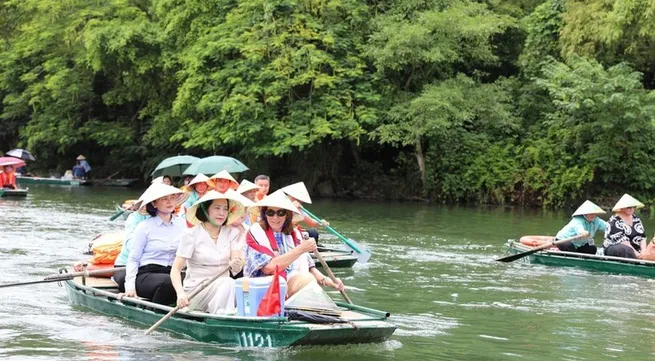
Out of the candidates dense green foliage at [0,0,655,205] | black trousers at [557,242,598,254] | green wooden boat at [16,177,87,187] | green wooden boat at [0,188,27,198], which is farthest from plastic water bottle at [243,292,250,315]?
green wooden boat at [16,177,87,187]

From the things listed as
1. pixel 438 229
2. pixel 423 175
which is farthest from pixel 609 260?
pixel 423 175

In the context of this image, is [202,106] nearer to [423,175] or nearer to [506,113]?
[423,175]

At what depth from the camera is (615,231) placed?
16.4m

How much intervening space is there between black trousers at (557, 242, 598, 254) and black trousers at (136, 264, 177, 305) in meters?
8.44

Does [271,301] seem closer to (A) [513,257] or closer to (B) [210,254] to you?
(B) [210,254]

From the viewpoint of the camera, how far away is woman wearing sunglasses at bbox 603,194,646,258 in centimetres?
1612

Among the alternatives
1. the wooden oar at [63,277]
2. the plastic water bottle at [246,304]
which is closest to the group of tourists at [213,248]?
the plastic water bottle at [246,304]

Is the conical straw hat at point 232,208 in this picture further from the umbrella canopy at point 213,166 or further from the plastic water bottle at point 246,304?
the umbrella canopy at point 213,166

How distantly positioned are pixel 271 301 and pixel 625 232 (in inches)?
344

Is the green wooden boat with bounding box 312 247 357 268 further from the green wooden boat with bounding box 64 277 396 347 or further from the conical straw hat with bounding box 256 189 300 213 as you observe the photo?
the conical straw hat with bounding box 256 189 300 213

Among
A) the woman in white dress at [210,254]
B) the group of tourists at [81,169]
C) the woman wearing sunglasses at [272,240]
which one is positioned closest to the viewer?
the woman wearing sunglasses at [272,240]

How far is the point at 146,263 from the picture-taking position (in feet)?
→ 35.0

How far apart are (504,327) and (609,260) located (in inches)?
202

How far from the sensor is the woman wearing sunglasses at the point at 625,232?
1612 centimetres
